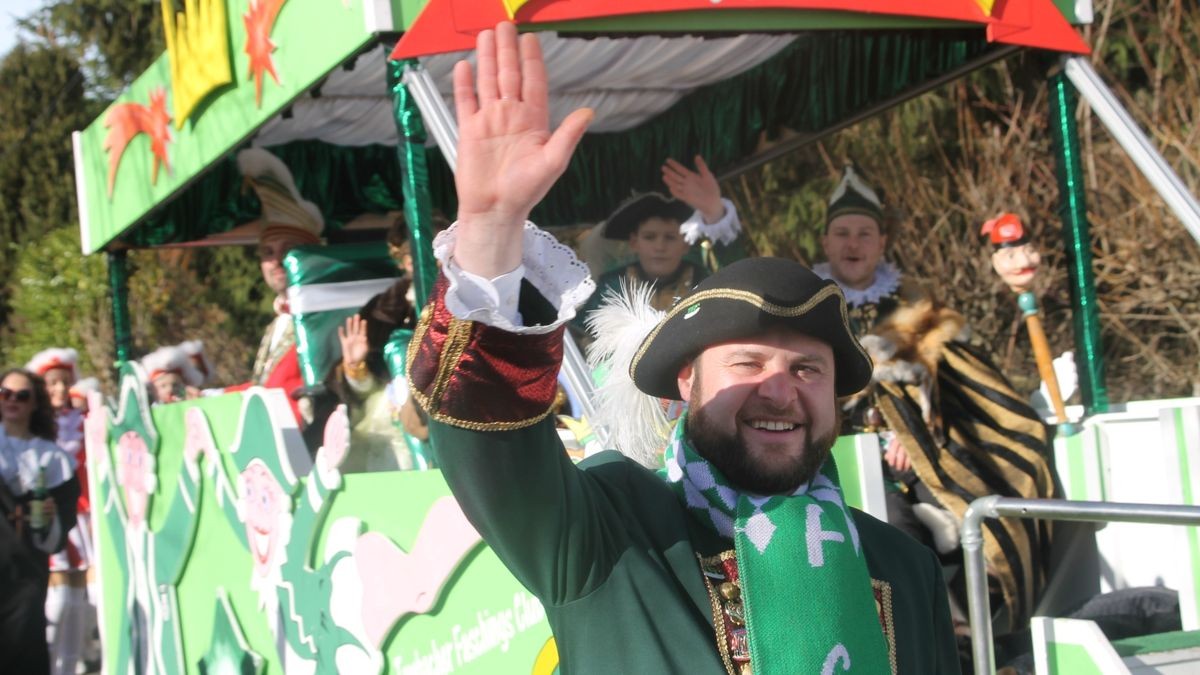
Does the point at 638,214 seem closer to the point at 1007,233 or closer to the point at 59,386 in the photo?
the point at 1007,233

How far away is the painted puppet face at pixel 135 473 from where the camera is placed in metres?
5.96

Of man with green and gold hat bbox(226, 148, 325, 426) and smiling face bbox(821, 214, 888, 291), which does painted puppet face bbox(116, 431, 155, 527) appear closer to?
man with green and gold hat bbox(226, 148, 325, 426)

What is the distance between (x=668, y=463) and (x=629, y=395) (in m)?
0.37

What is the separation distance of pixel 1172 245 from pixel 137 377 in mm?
6241

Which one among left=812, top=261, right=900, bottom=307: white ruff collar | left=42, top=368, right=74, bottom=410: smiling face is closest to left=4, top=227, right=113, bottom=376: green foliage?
left=42, top=368, right=74, bottom=410: smiling face

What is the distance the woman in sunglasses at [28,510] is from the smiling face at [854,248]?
3.80 m

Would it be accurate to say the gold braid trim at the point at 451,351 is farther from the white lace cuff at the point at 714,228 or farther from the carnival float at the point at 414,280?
the white lace cuff at the point at 714,228

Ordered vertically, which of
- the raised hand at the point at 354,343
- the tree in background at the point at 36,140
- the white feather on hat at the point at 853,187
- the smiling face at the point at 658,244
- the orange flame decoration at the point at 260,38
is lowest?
the raised hand at the point at 354,343

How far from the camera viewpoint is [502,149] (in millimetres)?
1563

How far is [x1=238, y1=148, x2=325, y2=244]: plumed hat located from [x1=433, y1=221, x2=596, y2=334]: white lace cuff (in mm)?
5239

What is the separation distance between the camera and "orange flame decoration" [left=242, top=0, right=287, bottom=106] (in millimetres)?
4794

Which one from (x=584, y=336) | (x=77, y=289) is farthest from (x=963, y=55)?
(x=77, y=289)

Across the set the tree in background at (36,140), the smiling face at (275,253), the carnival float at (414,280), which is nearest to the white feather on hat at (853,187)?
the carnival float at (414,280)

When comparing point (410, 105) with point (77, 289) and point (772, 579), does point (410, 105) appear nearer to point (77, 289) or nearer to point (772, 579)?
point (772, 579)
